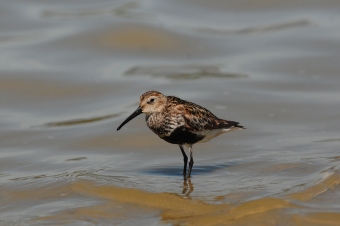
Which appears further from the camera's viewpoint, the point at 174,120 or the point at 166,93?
the point at 166,93

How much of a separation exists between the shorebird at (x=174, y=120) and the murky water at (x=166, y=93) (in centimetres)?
49

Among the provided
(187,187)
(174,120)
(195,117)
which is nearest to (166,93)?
(195,117)

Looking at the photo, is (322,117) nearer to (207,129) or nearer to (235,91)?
(235,91)

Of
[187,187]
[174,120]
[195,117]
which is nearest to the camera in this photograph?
[187,187]

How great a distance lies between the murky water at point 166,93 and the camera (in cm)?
819

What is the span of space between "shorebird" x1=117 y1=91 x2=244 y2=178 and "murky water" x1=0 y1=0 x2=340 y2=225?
49 cm

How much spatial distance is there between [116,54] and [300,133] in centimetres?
547

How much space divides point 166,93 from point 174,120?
3.95 metres

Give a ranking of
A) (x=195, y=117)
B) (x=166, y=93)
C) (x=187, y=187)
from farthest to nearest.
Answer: (x=166, y=93) < (x=195, y=117) < (x=187, y=187)

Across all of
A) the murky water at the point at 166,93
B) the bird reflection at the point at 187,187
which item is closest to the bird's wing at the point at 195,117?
the murky water at the point at 166,93

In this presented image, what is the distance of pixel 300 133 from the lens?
11203mm

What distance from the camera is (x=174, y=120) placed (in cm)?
940

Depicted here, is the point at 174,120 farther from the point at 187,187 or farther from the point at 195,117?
the point at 187,187

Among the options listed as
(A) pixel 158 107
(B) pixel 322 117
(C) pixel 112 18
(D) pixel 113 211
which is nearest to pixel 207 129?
(A) pixel 158 107
